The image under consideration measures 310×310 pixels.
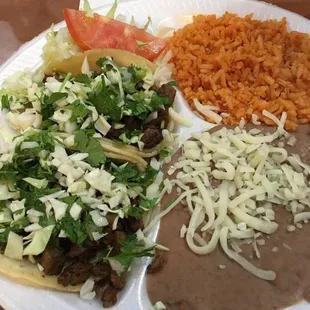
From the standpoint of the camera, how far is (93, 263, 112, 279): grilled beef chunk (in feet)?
5.27

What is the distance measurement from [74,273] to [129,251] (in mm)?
197

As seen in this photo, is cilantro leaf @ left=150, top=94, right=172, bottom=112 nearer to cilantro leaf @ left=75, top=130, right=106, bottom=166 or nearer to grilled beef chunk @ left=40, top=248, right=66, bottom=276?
cilantro leaf @ left=75, top=130, right=106, bottom=166

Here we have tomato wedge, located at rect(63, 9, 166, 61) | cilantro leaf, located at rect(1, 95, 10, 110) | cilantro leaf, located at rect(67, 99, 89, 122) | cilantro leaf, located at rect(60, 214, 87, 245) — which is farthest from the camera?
tomato wedge, located at rect(63, 9, 166, 61)

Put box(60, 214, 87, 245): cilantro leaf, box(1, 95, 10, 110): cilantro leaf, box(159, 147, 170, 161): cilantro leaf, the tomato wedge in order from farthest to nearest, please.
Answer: the tomato wedge → box(1, 95, 10, 110): cilantro leaf → box(159, 147, 170, 161): cilantro leaf → box(60, 214, 87, 245): cilantro leaf

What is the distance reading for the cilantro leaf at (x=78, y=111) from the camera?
177cm

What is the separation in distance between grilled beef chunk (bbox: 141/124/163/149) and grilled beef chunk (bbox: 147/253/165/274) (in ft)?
1.44

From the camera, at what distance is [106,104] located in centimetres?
181

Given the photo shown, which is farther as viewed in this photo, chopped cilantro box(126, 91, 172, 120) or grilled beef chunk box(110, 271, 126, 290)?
chopped cilantro box(126, 91, 172, 120)

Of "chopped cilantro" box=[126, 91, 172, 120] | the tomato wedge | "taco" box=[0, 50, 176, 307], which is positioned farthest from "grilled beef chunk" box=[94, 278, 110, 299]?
the tomato wedge

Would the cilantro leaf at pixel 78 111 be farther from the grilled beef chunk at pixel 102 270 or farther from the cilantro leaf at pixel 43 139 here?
the grilled beef chunk at pixel 102 270

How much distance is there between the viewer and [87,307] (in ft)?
→ 5.26

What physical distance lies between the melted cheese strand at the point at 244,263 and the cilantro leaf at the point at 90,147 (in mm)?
492

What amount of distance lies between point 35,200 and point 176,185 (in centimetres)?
52

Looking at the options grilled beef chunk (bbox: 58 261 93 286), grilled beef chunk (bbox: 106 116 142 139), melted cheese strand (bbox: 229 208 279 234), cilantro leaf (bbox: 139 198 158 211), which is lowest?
grilled beef chunk (bbox: 58 261 93 286)
